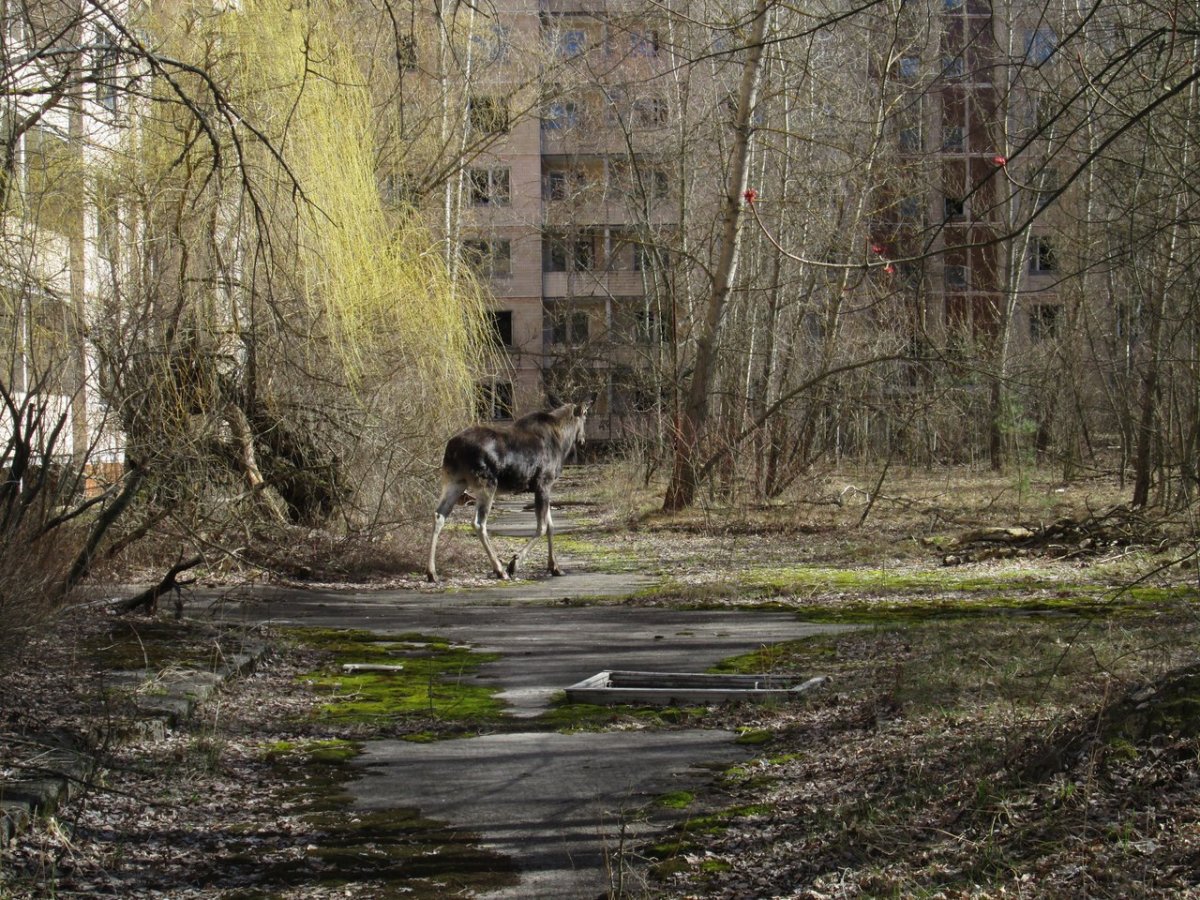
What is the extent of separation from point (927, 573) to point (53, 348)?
32.9ft

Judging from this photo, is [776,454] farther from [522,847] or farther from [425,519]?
[522,847]

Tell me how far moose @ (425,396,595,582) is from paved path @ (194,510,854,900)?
2.88 m

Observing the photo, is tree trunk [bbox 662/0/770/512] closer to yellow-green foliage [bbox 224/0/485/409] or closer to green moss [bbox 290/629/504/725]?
yellow-green foliage [bbox 224/0/485/409]

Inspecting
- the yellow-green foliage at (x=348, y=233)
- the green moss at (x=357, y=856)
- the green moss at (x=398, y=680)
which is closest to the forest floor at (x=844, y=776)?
the green moss at (x=357, y=856)

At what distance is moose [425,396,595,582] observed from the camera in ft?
56.4

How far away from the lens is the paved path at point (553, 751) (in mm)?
6027

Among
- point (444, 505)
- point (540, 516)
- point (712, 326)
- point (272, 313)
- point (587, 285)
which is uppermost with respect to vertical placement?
point (587, 285)

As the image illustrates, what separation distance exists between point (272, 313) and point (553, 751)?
335 inches

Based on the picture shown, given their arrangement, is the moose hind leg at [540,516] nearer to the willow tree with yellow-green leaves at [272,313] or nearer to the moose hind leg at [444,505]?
the moose hind leg at [444,505]

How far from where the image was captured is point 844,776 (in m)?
6.62

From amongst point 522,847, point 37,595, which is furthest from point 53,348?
point 522,847

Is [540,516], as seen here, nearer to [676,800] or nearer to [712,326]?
[712,326]

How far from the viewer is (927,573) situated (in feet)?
54.6

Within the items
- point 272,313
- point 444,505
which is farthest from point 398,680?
point 444,505
